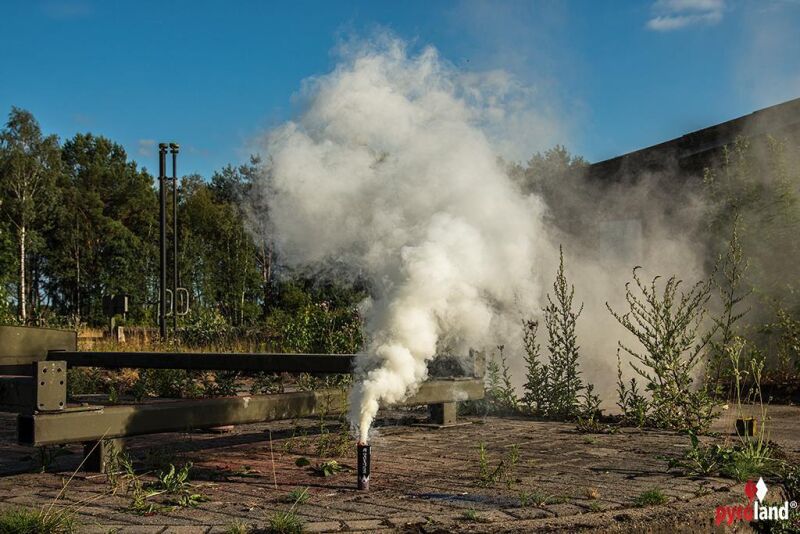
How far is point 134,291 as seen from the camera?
40250 mm

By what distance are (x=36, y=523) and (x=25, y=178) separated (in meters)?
43.9

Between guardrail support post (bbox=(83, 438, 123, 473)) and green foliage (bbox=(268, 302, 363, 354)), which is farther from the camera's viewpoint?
green foliage (bbox=(268, 302, 363, 354))

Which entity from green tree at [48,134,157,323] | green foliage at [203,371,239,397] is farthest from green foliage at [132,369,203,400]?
green tree at [48,134,157,323]

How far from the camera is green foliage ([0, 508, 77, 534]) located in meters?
3.14

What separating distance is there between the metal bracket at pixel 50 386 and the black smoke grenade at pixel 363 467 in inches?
67.4

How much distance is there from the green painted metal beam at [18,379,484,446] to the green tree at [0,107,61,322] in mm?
37985

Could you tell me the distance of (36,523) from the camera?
3.16 metres

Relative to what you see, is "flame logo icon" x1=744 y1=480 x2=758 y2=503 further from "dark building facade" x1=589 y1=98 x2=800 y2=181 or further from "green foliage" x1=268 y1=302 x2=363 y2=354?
"dark building facade" x1=589 y1=98 x2=800 y2=181

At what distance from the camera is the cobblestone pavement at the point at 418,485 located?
3.39 meters

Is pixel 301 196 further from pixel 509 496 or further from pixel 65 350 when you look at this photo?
pixel 65 350

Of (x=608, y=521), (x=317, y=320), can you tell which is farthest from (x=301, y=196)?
(x=317, y=320)

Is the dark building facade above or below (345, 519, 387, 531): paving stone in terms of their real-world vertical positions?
above

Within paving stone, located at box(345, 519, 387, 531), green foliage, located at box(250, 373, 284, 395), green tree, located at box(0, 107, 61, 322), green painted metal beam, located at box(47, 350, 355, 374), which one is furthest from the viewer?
green tree, located at box(0, 107, 61, 322)

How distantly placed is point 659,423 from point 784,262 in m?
4.37
